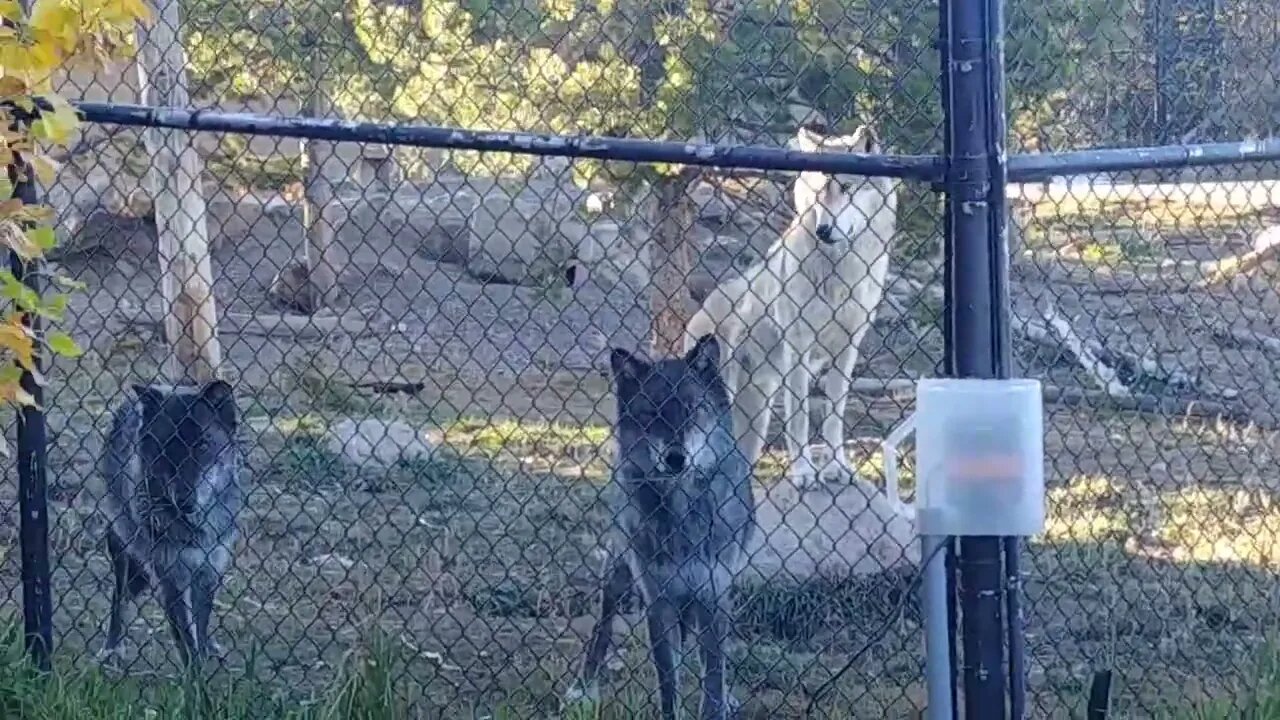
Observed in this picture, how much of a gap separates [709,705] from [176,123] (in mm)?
2183

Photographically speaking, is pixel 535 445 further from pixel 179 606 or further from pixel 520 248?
pixel 520 248

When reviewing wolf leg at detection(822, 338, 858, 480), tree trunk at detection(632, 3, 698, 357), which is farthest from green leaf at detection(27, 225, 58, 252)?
wolf leg at detection(822, 338, 858, 480)

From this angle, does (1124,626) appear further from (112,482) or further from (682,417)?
(112,482)

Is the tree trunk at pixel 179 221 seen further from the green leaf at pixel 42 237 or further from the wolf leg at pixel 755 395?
the green leaf at pixel 42 237

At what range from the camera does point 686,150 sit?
3512 mm

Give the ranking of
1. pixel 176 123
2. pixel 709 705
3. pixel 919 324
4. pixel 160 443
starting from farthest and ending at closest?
pixel 919 324
pixel 160 443
pixel 709 705
pixel 176 123

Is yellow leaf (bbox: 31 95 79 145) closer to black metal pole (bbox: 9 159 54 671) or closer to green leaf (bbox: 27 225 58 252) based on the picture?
green leaf (bbox: 27 225 58 252)

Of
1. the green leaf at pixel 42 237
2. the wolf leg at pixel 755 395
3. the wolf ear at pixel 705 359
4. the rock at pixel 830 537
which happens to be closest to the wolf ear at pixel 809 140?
the wolf leg at pixel 755 395

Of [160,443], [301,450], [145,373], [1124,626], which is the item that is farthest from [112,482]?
[145,373]

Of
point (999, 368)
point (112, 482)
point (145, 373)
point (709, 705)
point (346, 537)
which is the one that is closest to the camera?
point (999, 368)

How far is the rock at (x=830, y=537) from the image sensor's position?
5.49 metres

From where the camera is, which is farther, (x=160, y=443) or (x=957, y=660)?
(x=160, y=443)

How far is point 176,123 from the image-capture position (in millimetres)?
3809

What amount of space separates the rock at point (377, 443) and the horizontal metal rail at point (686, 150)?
3927mm
